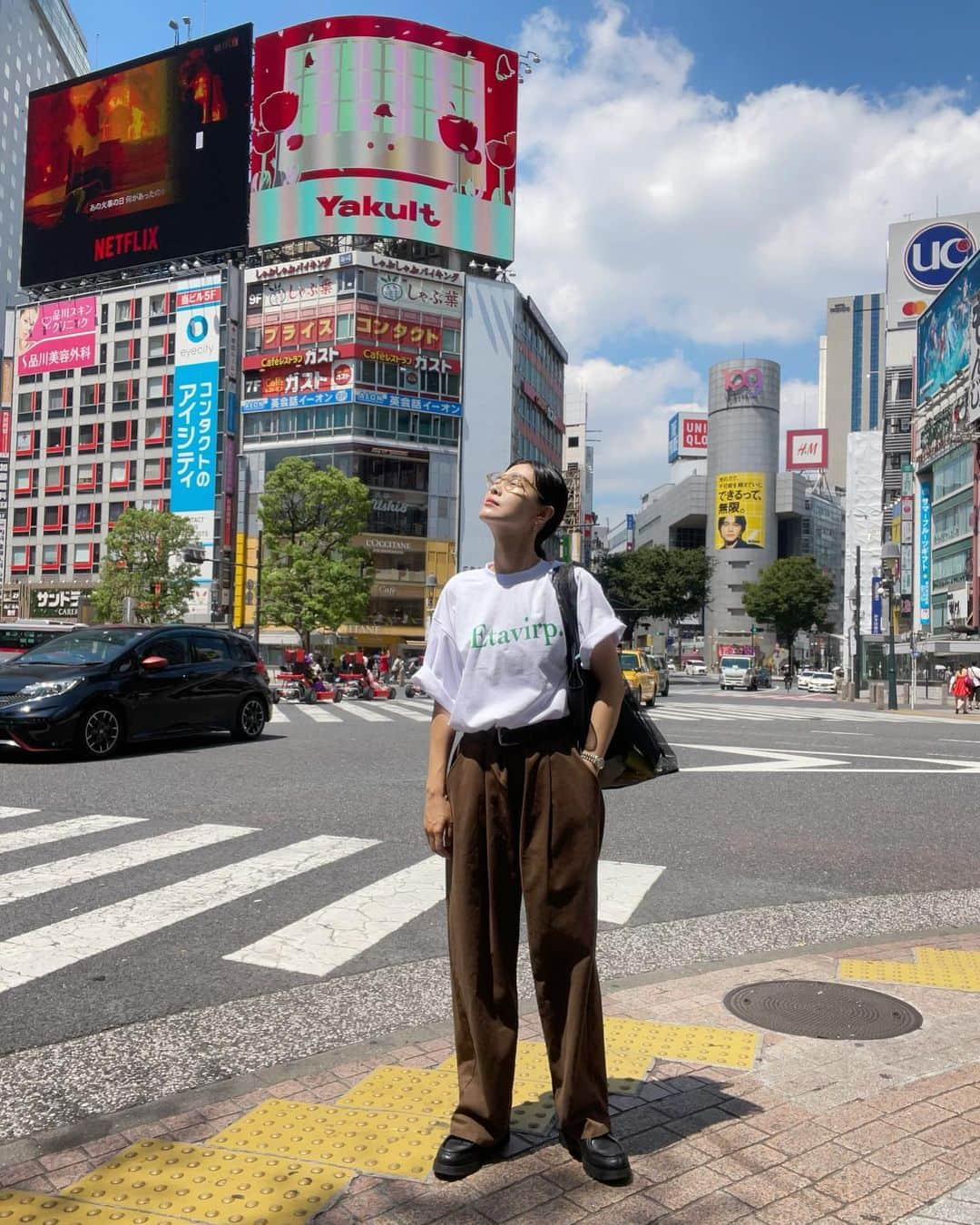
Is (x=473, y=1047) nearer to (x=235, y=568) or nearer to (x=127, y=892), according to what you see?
(x=127, y=892)

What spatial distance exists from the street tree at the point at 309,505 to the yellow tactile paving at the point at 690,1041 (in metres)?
48.8

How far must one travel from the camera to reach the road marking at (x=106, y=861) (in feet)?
19.1

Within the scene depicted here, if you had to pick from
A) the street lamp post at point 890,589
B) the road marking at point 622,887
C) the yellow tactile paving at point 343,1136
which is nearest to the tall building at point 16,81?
the street lamp post at point 890,589

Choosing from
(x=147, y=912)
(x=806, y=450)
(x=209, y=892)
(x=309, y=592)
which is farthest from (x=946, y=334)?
(x=806, y=450)

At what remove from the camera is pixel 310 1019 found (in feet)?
12.8

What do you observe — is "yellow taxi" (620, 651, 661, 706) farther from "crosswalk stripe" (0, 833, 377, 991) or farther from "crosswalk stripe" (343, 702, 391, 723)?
"crosswalk stripe" (0, 833, 377, 991)

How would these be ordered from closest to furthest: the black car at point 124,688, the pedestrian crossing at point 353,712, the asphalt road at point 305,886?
the asphalt road at point 305,886 < the black car at point 124,688 < the pedestrian crossing at point 353,712

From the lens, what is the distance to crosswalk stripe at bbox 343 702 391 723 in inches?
846

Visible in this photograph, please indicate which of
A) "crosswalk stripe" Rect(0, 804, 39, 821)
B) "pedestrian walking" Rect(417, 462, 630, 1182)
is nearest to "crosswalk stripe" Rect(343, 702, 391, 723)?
"crosswalk stripe" Rect(0, 804, 39, 821)

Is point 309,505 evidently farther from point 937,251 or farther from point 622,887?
point 937,251

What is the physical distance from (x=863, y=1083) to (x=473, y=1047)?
1.30m

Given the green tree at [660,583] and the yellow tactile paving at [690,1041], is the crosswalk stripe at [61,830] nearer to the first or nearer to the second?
the yellow tactile paving at [690,1041]

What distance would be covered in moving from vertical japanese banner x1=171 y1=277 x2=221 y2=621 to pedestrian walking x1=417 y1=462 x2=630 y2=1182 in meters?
65.1

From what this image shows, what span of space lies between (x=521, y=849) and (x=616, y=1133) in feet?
2.81
